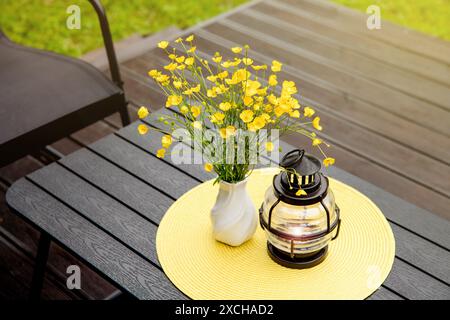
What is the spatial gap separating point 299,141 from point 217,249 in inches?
48.7

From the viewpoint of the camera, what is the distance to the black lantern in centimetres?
141

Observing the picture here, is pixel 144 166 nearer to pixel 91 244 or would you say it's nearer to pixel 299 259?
pixel 91 244

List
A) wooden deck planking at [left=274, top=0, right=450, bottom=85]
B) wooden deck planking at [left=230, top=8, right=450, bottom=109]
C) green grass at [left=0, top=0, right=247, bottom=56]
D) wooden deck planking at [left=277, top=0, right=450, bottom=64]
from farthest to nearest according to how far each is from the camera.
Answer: green grass at [left=0, top=0, right=247, bottom=56] < wooden deck planking at [left=277, top=0, right=450, bottom=64] < wooden deck planking at [left=274, top=0, right=450, bottom=85] < wooden deck planking at [left=230, top=8, right=450, bottom=109]

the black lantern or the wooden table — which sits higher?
the black lantern

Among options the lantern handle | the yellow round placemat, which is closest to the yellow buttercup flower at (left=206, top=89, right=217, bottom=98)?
the lantern handle

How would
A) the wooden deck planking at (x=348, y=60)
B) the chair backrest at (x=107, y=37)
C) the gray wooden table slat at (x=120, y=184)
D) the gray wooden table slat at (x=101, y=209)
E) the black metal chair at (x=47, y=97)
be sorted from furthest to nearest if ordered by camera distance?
the wooden deck planking at (x=348, y=60) → the chair backrest at (x=107, y=37) → the black metal chair at (x=47, y=97) → the gray wooden table slat at (x=120, y=184) → the gray wooden table slat at (x=101, y=209)

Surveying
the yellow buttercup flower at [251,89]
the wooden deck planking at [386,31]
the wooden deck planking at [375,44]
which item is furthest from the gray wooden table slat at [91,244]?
the wooden deck planking at [386,31]

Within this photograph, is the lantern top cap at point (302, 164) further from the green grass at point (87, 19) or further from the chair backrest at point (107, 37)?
the green grass at point (87, 19)

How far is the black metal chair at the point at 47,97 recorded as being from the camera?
224 centimetres

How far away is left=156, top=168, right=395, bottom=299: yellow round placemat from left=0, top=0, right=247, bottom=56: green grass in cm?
230

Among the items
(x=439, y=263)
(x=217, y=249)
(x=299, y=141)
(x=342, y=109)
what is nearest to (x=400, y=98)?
(x=342, y=109)

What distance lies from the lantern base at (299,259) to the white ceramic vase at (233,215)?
0.31ft

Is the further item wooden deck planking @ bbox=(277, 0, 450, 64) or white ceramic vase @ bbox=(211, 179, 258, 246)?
wooden deck planking @ bbox=(277, 0, 450, 64)

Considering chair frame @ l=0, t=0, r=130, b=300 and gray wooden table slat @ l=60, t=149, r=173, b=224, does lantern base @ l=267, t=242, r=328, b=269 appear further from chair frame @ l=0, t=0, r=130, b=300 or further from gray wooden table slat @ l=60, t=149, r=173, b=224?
chair frame @ l=0, t=0, r=130, b=300
